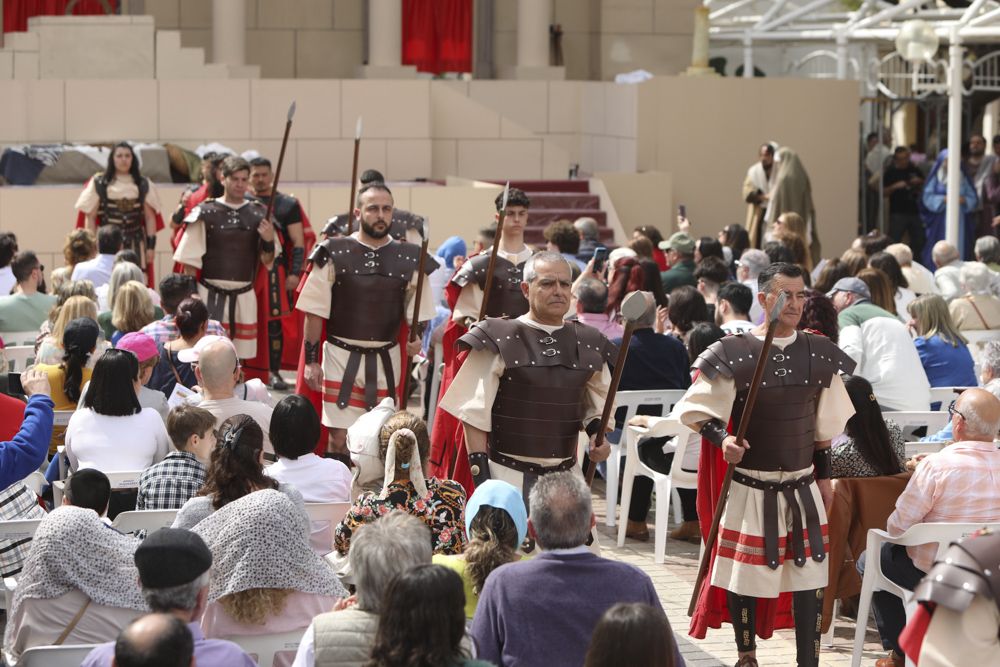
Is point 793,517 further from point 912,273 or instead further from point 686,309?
point 912,273

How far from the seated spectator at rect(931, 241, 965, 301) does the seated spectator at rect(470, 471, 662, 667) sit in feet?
24.1

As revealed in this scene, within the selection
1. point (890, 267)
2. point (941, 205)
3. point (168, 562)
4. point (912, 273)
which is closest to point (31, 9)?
point (941, 205)

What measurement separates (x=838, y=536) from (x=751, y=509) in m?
1.00

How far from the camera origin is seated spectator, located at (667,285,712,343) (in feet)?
30.7

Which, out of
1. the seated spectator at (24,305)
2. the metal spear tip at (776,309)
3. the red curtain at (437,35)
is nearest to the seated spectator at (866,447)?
the metal spear tip at (776,309)

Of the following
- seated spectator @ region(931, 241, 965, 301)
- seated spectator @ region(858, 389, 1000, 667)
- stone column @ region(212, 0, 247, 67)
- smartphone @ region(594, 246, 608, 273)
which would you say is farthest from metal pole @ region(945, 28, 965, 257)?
stone column @ region(212, 0, 247, 67)

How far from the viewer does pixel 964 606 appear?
400cm

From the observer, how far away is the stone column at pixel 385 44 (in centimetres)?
2109

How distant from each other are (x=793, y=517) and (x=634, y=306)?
1073 mm

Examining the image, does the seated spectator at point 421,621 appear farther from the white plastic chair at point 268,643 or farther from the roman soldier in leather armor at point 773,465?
the roman soldier in leather armor at point 773,465

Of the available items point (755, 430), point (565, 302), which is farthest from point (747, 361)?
point (565, 302)

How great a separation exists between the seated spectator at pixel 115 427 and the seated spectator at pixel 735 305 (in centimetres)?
280

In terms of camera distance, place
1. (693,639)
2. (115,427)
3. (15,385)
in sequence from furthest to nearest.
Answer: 1. (15,385)
2. (693,639)
3. (115,427)

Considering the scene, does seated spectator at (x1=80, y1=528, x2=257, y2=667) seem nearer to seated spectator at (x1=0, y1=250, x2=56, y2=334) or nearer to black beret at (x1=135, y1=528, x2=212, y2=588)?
black beret at (x1=135, y1=528, x2=212, y2=588)
